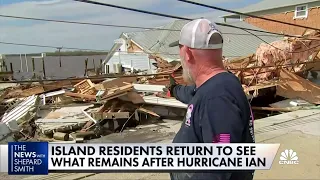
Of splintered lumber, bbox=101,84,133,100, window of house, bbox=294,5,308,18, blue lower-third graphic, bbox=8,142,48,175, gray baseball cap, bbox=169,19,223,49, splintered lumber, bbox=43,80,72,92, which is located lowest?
splintered lumber, bbox=43,80,72,92

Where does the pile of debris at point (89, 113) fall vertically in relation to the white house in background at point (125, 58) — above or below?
below

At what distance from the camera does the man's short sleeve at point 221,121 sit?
5.78ft

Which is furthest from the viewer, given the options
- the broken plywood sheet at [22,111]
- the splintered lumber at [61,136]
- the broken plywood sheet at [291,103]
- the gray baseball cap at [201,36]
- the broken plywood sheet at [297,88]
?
the broken plywood sheet at [22,111]

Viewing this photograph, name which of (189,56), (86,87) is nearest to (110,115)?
(86,87)

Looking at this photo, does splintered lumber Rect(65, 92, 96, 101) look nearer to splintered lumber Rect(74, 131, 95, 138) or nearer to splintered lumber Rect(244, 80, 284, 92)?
splintered lumber Rect(74, 131, 95, 138)

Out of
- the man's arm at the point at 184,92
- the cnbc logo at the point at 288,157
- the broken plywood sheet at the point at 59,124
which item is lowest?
the broken plywood sheet at the point at 59,124

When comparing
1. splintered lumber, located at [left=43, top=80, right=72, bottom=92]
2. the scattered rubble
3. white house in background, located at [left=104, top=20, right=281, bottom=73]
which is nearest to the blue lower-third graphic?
the scattered rubble

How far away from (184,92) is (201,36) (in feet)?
3.13

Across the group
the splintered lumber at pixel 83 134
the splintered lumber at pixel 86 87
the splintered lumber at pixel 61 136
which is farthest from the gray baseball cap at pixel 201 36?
the splintered lumber at pixel 86 87

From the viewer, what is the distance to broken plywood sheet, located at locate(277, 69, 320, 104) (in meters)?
11.1

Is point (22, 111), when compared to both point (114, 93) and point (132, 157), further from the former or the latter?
point (132, 157)

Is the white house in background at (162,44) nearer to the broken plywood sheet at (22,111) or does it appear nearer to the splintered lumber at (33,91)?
the splintered lumber at (33,91)

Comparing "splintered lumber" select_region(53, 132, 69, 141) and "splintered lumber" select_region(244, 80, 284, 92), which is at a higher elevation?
"splintered lumber" select_region(244, 80, 284, 92)

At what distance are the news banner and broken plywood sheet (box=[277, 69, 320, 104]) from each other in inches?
367
